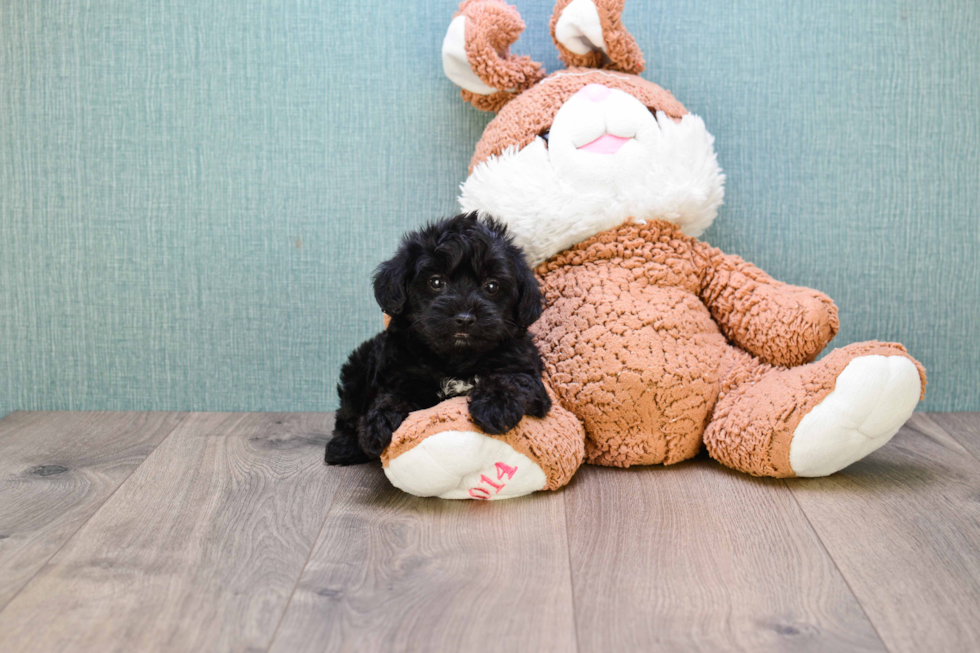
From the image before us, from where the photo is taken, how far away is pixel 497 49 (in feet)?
5.33

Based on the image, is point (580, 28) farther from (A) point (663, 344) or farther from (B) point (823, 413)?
(B) point (823, 413)

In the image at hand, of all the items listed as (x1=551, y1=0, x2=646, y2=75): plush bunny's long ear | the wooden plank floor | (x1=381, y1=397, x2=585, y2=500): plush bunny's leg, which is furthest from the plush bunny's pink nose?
the wooden plank floor

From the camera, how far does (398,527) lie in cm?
127

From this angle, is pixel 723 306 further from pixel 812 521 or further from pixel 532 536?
pixel 532 536

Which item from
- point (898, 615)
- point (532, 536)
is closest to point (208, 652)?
point (532, 536)

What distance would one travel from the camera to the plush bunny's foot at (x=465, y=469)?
1.27 m

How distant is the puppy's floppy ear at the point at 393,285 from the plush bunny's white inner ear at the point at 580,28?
611 mm

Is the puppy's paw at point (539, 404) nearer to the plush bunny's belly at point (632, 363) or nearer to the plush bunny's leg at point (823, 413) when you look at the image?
the plush bunny's belly at point (632, 363)

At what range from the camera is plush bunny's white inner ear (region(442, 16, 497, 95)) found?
159 cm

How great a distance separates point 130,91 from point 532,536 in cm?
136

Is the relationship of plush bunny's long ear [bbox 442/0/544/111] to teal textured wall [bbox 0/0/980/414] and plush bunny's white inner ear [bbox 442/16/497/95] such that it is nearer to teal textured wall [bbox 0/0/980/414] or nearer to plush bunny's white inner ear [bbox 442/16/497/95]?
plush bunny's white inner ear [bbox 442/16/497/95]

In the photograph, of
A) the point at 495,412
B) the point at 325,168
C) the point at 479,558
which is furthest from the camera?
the point at 325,168

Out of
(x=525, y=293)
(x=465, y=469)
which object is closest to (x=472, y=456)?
(x=465, y=469)

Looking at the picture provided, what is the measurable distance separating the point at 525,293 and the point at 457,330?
0.48 ft
